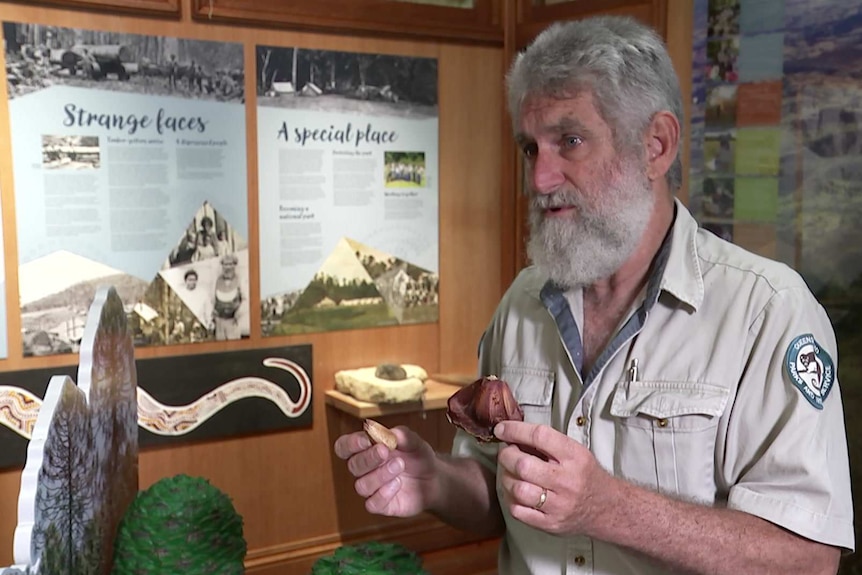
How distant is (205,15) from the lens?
237cm

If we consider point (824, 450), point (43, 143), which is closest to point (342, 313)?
point (43, 143)

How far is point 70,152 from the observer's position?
224cm

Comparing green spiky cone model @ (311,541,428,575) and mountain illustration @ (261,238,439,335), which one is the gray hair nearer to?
green spiky cone model @ (311,541,428,575)

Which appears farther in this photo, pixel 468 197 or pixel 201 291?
pixel 468 197

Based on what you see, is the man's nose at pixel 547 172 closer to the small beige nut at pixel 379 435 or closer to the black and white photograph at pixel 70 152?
the small beige nut at pixel 379 435

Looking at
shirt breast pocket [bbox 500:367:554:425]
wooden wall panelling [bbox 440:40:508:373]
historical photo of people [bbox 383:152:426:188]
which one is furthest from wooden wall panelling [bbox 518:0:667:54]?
shirt breast pocket [bbox 500:367:554:425]

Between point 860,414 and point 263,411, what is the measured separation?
1.64 m

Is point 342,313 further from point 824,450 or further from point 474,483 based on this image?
point 824,450

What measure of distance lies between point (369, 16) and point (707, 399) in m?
1.85

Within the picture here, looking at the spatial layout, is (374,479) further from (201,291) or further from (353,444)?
(201,291)

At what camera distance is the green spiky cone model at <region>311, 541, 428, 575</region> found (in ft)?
3.30

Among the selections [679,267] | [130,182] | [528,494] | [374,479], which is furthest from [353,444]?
[130,182]

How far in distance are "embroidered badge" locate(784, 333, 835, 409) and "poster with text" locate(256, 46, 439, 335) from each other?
1731 mm

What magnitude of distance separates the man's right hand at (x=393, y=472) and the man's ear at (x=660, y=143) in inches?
22.4
